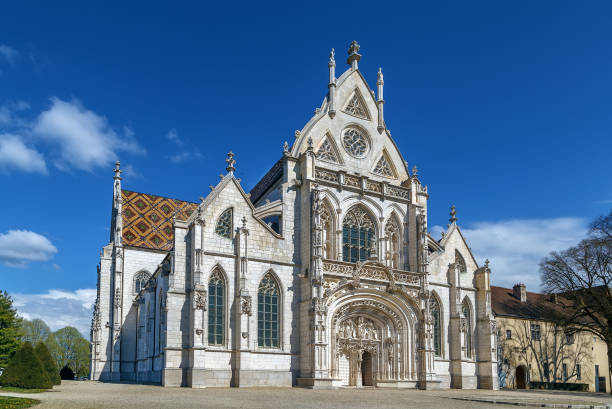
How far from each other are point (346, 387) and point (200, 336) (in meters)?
8.16

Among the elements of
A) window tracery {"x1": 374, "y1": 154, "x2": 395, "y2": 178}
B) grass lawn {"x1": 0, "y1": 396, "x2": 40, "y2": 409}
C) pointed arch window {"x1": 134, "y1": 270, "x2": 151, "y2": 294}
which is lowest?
grass lawn {"x1": 0, "y1": 396, "x2": 40, "y2": 409}

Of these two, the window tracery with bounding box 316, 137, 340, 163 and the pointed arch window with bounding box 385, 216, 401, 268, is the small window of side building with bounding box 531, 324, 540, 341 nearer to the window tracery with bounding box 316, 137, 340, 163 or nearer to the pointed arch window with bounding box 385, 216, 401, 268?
the pointed arch window with bounding box 385, 216, 401, 268

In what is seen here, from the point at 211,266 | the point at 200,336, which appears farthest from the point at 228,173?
the point at 200,336

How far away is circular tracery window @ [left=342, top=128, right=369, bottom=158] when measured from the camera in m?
33.2

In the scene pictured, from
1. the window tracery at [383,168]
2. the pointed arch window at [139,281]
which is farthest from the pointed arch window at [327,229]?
the pointed arch window at [139,281]

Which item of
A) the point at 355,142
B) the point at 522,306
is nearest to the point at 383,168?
the point at 355,142

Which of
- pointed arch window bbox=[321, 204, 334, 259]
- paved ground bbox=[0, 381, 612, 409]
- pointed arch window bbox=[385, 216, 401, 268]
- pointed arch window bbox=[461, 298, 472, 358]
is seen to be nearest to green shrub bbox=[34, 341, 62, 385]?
paved ground bbox=[0, 381, 612, 409]

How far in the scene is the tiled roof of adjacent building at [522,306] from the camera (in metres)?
44.8

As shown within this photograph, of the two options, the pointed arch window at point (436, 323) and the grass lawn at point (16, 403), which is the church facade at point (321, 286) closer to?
the pointed arch window at point (436, 323)

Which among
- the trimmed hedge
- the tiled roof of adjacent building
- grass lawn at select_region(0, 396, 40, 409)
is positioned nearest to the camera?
grass lawn at select_region(0, 396, 40, 409)

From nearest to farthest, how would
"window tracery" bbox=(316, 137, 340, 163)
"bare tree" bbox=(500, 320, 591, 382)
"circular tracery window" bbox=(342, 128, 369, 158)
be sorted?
"window tracery" bbox=(316, 137, 340, 163) < "circular tracery window" bbox=(342, 128, 369, 158) < "bare tree" bbox=(500, 320, 591, 382)

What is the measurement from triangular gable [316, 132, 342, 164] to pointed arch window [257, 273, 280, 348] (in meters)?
7.72

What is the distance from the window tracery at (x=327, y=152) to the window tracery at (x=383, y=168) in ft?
9.57

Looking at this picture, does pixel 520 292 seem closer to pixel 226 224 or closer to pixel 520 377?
pixel 520 377
